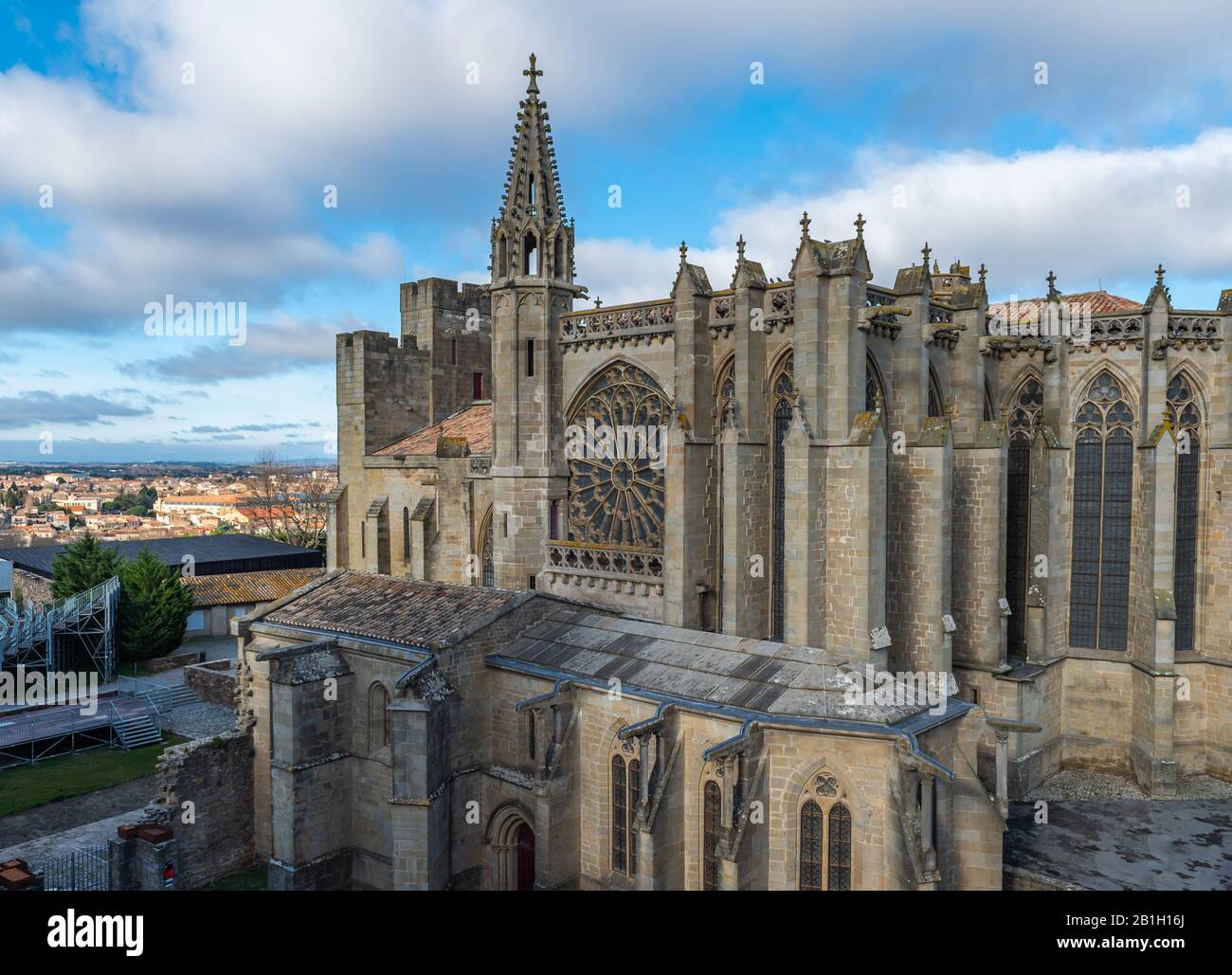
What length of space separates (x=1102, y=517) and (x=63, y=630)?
35.9 meters

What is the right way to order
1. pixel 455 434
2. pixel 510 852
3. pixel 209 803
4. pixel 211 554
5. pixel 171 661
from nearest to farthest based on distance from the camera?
pixel 510 852
pixel 209 803
pixel 455 434
pixel 171 661
pixel 211 554

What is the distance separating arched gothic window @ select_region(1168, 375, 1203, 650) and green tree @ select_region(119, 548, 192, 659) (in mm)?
36869

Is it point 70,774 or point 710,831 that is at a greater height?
Result: point 710,831

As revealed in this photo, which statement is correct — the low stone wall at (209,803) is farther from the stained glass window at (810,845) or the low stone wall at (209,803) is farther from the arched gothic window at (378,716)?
the stained glass window at (810,845)

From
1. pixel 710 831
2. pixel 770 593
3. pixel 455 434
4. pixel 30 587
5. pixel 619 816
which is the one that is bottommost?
pixel 619 816

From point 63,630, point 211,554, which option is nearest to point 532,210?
point 63,630

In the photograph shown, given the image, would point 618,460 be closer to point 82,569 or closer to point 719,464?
point 719,464

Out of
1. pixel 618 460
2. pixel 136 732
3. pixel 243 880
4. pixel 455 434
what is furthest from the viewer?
pixel 455 434

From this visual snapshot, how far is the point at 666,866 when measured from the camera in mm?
14570

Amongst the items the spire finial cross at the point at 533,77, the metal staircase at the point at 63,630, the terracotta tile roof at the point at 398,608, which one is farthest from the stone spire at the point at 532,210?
the metal staircase at the point at 63,630

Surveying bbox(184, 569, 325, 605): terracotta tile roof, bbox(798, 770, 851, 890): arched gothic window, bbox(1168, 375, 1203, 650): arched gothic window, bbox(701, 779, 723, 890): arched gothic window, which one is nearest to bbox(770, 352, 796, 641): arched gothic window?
bbox(701, 779, 723, 890): arched gothic window

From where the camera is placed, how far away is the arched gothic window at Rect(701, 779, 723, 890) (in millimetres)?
14586

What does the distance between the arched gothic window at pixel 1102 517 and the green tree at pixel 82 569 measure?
36944 mm

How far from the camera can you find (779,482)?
18.4 meters
